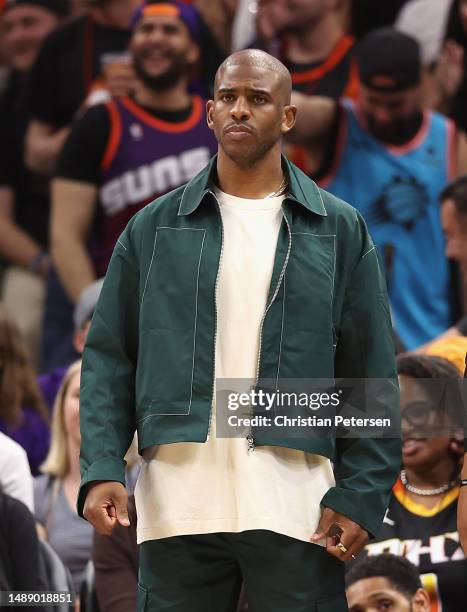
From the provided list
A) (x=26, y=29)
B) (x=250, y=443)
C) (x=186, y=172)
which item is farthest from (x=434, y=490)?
(x=26, y=29)

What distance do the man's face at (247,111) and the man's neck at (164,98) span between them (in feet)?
10.00

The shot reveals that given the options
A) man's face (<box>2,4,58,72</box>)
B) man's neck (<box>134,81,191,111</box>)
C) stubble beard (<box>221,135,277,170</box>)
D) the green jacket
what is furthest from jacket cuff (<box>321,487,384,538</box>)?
man's face (<box>2,4,58,72</box>)

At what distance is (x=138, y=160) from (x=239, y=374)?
315 cm

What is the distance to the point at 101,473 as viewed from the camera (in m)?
2.79

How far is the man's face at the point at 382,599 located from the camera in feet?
12.4

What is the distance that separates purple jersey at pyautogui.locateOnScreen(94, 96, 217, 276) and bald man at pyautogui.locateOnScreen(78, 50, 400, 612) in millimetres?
2872

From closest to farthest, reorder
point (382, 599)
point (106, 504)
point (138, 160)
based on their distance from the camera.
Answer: point (106, 504) < point (382, 599) < point (138, 160)

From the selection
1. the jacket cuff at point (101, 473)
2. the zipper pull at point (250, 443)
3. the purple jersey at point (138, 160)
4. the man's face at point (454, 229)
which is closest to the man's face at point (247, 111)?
the zipper pull at point (250, 443)

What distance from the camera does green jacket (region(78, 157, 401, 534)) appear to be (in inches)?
111

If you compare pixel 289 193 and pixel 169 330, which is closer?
pixel 169 330

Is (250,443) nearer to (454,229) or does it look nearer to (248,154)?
(248,154)

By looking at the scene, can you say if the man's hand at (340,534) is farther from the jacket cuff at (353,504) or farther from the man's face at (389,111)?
the man's face at (389,111)

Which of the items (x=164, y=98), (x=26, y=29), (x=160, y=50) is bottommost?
(x=164, y=98)

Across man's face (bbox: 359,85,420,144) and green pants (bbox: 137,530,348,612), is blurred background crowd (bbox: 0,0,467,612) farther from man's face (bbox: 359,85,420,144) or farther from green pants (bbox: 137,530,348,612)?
green pants (bbox: 137,530,348,612)
